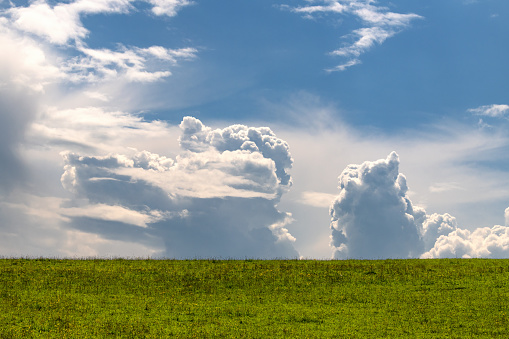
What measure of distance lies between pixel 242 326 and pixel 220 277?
1330cm

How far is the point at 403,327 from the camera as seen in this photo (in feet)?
89.9

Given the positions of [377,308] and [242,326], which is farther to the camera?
[377,308]

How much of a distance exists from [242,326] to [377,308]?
952 cm

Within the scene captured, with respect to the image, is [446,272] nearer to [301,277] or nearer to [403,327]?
[301,277]

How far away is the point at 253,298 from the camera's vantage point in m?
34.3

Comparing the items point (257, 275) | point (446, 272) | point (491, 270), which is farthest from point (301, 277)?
point (491, 270)

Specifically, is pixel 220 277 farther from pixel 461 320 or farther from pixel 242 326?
pixel 461 320

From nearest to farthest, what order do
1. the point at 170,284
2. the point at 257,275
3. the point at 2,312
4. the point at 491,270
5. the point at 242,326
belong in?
the point at 242,326 < the point at 2,312 < the point at 170,284 < the point at 257,275 < the point at 491,270

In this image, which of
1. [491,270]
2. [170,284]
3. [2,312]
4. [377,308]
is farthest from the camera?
[491,270]

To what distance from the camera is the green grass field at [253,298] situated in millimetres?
26703

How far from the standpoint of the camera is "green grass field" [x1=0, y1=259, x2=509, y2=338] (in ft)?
87.6

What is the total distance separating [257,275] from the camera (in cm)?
4091

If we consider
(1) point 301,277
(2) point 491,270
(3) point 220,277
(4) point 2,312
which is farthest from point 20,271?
(2) point 491,270

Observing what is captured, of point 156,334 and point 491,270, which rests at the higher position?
point 491,270
